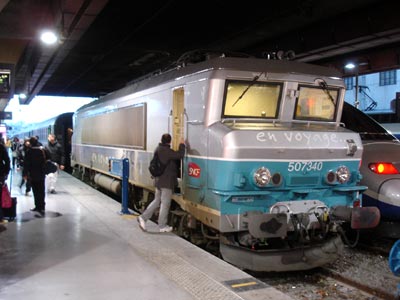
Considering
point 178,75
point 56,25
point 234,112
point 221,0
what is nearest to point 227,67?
point 234,112

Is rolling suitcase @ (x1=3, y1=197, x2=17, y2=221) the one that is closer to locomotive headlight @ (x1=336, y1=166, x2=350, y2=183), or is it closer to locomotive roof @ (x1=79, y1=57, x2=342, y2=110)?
locomotive roof @ (x1=79, y1=57, x2=342, y2=110)

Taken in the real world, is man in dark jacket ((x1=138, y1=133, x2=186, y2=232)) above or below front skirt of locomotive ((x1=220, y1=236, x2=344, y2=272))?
above

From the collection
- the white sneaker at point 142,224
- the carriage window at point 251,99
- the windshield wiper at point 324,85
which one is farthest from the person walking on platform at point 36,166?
the windshield wiper at point 324,85

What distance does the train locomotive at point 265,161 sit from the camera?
6281 millimetres

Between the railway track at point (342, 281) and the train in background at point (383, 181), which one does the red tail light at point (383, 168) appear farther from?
the railway track at point (342, 281)

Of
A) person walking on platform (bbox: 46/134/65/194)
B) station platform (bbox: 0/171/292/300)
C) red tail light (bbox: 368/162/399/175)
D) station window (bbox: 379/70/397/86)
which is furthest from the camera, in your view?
station window (bbox: 379/70/397/86)

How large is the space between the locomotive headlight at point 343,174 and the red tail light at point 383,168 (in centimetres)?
149

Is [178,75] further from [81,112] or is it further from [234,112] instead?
[81,112]

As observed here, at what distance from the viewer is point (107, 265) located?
18.9 feet

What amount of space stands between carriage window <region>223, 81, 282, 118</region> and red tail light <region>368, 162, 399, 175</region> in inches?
94.6

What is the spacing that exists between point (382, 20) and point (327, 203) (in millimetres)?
7392

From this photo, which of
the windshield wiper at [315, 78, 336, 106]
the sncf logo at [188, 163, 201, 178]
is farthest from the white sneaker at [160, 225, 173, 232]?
the windshield wiper at [315, 78, 336, 106]

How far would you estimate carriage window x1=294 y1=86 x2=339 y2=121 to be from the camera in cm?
729

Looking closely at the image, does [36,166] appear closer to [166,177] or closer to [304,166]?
[166,177]
